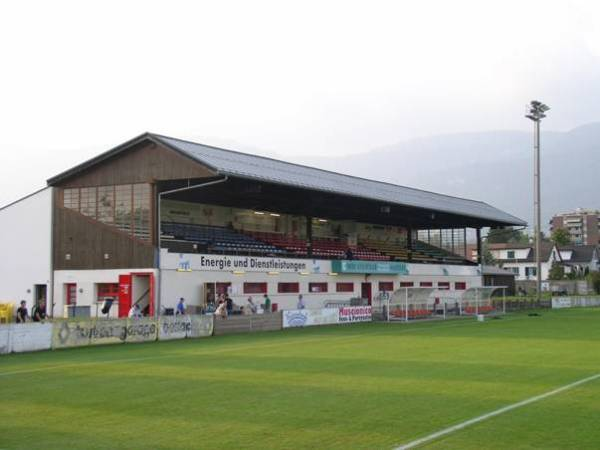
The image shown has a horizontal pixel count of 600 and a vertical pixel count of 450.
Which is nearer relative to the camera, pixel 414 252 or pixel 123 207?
pixel 123 207

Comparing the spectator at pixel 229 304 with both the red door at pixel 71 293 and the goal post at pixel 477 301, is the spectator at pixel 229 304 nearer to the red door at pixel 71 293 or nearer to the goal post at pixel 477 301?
the red door at pixel 71 293

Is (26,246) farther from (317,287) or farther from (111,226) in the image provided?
(317,287)

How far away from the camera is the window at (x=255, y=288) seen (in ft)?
147

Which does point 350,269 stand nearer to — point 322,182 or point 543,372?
point 322,182

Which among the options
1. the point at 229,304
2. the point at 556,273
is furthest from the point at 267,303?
the point at 556,273

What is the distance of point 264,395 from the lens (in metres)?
15.2

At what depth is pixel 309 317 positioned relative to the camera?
4150cm

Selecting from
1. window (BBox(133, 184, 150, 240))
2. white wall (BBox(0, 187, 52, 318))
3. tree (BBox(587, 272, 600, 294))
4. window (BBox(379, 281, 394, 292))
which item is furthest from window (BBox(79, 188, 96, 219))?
tree (BBox(587, 272, 600, 294))

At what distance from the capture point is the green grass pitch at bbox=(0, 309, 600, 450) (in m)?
11.0

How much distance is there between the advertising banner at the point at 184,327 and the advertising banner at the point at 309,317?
6.37m

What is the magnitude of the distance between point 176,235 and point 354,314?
1156 cm

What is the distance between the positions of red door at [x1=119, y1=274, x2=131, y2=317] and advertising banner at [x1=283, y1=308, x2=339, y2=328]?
831cm

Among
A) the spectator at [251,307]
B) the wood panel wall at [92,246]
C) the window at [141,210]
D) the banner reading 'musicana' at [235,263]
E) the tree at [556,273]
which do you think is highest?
the window at [141,210]

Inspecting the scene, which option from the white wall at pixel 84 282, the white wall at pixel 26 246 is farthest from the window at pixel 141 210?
the white wall at pixel 26 246
